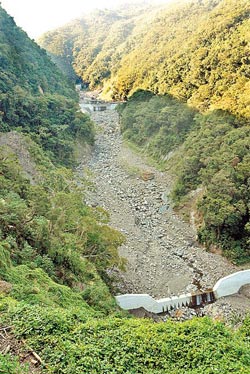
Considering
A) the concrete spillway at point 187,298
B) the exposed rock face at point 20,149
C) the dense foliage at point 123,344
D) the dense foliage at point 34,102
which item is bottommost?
the concrete spillway at point 187,298

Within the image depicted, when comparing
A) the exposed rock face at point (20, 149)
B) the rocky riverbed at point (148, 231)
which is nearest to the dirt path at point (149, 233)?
the rocky riverbed at point (148, 231)

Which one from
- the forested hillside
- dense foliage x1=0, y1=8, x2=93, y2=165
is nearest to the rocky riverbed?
the forested hillside

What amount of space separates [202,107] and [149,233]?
1599 centimetres

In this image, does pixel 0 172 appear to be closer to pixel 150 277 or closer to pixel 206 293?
pixel 150 277

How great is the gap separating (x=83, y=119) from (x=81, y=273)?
91.0ft

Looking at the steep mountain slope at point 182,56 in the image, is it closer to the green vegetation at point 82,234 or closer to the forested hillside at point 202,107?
the forested hillside at point 202,107

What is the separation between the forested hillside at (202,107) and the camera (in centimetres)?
2117

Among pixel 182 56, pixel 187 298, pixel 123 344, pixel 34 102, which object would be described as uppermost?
pixel 182 56

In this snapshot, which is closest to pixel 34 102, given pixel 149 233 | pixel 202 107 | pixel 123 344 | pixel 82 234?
pixel 202 107

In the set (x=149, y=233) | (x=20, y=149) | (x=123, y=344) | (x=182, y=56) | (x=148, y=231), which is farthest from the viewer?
(x=182, y=56)

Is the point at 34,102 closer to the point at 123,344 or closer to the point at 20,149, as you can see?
the point at 20,149

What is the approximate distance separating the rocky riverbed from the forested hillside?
52.8 inches

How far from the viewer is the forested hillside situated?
2117 centimetres

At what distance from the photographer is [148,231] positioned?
23656mm
